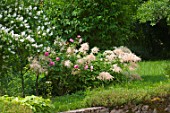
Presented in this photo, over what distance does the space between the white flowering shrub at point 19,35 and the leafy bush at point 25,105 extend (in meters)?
1.39

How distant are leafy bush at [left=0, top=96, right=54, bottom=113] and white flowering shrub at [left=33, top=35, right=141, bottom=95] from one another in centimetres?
171

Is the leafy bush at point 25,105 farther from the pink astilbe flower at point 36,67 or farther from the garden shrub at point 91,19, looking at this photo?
the garden shrub at point 91,19

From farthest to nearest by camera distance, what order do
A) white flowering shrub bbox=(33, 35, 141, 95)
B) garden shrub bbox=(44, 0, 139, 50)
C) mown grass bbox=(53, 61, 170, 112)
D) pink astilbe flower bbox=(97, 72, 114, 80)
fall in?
garden shrub bbox=(44, 0, 139, 50) < white flowering shrub bbox=(33, 35, 141, 95) < pink astilbe flower bbox=(97, 72, 114, 80) < mown grass bbox=(53, 61, 170, 112)

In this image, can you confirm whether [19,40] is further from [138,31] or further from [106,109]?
[138,31]

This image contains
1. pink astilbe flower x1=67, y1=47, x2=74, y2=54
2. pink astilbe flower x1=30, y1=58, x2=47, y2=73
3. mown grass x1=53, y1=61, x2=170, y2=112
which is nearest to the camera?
mown grass x1=53, y1=61, x2=170, y2=112

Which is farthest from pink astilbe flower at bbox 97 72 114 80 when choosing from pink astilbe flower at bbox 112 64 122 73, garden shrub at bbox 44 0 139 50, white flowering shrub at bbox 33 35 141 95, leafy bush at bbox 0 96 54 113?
garden shrub at bbox 44 0 139 50

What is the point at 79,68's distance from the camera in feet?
27.7

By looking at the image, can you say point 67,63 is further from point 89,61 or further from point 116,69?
point 116,69

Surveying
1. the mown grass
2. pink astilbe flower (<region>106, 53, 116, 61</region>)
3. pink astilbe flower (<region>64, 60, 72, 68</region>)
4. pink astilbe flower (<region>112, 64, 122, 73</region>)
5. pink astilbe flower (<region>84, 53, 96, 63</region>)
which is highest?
pink astilbe flower (<region>106, 53, 116, 61</region>)

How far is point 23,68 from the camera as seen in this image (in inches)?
330

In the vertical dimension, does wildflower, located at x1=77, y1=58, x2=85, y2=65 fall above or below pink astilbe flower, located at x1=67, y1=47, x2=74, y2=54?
below

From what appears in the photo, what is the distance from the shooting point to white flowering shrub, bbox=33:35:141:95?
8.34 metres

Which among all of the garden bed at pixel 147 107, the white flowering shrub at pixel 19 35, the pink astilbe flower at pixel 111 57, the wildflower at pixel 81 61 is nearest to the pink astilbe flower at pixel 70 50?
the wildflower at pixel 81 61

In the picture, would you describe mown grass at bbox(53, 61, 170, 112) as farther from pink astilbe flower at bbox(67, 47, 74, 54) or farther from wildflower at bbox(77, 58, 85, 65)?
pink astilbe flower at bbox(67, 47, 74, 54)
